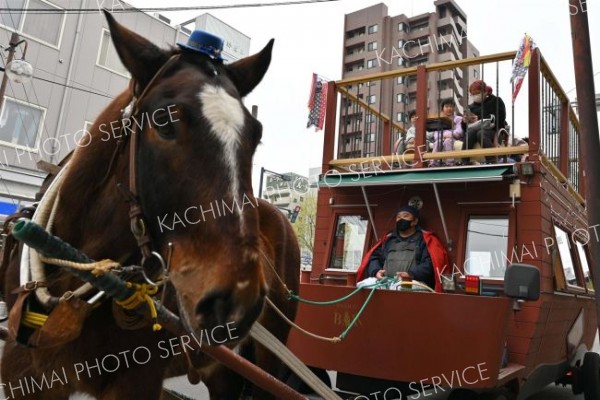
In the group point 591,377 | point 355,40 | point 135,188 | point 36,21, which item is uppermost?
point 355,40

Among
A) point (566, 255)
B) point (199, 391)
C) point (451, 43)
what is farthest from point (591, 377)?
point (451, 43)

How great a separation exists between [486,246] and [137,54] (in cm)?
387

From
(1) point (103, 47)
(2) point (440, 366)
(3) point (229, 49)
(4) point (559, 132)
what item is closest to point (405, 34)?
(3) point (229, 49)

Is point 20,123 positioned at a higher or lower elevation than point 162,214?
higher

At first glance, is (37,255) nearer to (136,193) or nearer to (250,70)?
(136,193)

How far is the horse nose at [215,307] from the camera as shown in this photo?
1.44m

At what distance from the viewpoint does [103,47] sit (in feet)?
52.0

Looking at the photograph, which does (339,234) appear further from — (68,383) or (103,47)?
(103,47)

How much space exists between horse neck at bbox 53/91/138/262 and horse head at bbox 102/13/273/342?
0.27 metres

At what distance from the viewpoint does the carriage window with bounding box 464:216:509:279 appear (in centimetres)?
442

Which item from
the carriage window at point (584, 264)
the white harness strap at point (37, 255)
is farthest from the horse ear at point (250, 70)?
the carriage window at point (584, 264)

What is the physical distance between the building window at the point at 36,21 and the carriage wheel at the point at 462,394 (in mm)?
14895

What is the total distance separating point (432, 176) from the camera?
4262 millimetres

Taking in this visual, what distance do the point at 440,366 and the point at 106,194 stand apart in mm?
2676
